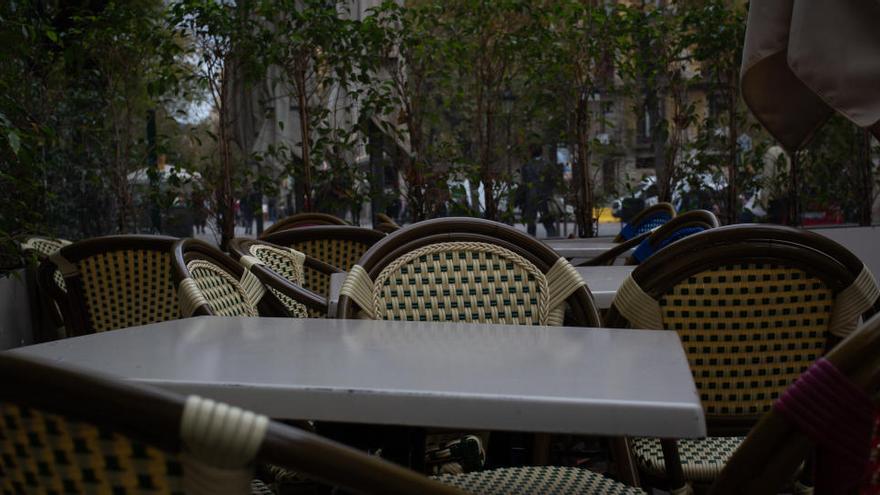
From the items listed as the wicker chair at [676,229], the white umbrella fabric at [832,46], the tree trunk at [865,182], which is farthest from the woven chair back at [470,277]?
the tree trunk at [865,182]

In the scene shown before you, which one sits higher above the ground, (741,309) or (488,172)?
(741,309)

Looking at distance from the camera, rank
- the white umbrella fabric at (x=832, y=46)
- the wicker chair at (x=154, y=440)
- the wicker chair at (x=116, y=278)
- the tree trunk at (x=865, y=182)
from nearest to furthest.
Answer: the wicker chair at (x=154, y=440)
the white umbrella fabric at (x=832, y=46)
the wicker chair at (x=116, y=278)
the tree trunk at (x=865, y=182)

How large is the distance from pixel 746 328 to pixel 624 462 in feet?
1.20

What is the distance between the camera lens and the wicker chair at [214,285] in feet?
6.49

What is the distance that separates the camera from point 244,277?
238 cm

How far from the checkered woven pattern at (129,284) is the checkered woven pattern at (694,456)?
1712 mm

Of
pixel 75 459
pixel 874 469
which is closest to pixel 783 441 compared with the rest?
pixel 874 469

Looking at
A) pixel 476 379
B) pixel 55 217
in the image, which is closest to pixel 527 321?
pixel 476 379

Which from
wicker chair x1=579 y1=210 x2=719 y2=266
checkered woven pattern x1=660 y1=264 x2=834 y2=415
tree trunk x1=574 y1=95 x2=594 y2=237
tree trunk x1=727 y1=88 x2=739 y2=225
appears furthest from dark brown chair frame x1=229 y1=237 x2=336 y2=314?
tree trunk x1=727 y1=88 x2=739 y2=225

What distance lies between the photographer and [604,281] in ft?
8.84

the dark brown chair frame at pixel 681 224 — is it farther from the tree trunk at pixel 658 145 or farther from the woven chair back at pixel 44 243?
the tree trunk at pixel 658 145

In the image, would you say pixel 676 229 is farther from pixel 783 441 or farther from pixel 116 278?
pixel 783 441

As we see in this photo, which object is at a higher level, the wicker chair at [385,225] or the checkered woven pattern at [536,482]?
the checkered woven pattern at [536,482]

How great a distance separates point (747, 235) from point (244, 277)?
1192mm
